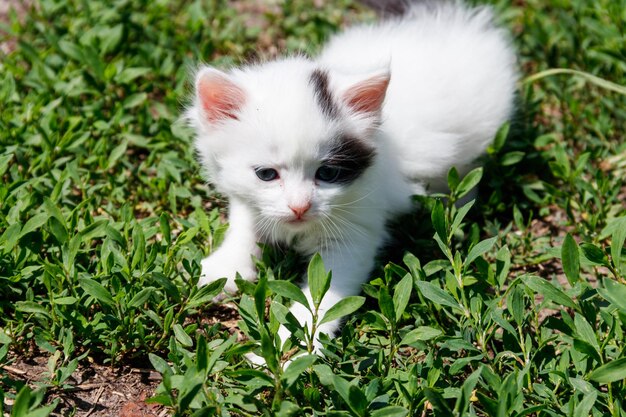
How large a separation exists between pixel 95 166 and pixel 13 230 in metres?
0.93

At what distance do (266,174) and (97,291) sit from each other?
0.77 m

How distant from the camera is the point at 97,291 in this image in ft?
8.46

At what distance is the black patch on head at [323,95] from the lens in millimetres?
2744

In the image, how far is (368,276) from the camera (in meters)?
3.01

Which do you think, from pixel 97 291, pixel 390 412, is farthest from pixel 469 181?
pixel 97 291

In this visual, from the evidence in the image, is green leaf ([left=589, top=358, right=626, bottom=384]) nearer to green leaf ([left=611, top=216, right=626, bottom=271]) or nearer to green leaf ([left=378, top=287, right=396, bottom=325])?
green leaf ([left=611, top=216, right=626, bottom=271])

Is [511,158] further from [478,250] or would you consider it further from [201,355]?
[201,355]

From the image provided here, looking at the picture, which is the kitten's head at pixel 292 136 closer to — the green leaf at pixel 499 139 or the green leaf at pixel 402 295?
the green leaf at pixel 402 295

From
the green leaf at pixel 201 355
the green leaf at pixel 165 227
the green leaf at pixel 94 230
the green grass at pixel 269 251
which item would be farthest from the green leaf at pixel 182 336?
the green leaf at pixel 94 230

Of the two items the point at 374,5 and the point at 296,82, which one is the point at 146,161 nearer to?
the point at 296,82

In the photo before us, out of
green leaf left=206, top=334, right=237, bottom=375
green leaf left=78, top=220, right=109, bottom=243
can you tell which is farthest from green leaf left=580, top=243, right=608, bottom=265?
green leaf left=78, top=220, right=109, bottom=243

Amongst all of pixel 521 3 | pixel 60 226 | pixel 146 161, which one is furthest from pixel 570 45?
pixel 60 226

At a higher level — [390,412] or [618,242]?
[618,242]

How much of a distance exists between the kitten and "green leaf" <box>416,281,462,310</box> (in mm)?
448
